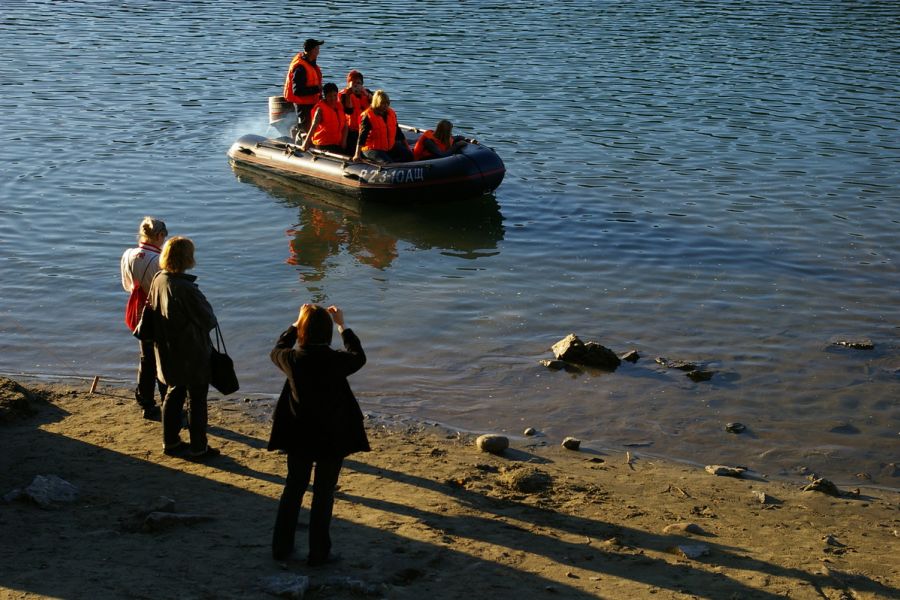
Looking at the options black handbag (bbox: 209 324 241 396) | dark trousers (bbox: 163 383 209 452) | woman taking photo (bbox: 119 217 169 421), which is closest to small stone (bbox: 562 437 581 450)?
black handbag (bbox: 209 324 241 396)

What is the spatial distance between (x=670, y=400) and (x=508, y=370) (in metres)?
1.43

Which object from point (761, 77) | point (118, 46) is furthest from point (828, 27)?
point (118, 46)

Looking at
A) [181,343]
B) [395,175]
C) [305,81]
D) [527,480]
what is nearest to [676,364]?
[527,480]

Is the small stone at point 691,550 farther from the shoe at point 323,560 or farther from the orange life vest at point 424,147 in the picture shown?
the orange life vest at point 424,147

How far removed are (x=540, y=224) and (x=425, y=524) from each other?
8.15m

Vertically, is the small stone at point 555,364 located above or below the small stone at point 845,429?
below

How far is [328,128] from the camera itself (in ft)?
52.3

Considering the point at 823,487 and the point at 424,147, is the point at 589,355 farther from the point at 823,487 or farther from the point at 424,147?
the point at 424,147

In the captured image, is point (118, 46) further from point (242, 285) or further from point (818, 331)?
point (818, 331)

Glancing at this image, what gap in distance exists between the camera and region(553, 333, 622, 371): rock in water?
1016 centimetres

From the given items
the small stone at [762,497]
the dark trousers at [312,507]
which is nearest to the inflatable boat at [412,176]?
the small stone at [762,497]

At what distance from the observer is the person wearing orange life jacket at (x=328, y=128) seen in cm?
1566

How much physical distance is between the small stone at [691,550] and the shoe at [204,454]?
10.2 feet

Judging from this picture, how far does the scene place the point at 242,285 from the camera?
12336mm
